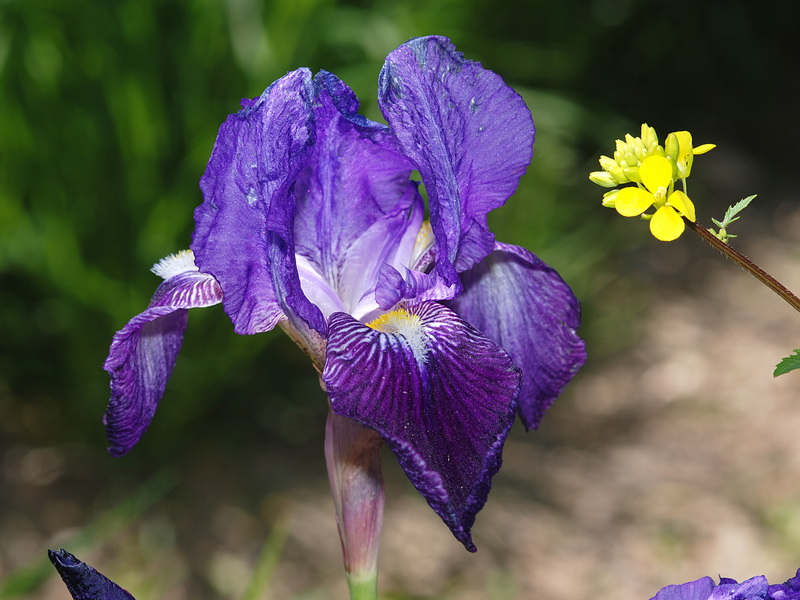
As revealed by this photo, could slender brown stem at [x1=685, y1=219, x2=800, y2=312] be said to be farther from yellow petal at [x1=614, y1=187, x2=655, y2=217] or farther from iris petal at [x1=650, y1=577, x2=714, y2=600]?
iris petal at [x1=650, y1=577, x2=714, y2=600]

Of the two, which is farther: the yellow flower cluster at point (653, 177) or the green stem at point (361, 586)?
the green stem at point (361, 586)

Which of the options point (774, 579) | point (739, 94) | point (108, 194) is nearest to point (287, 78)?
point (108, 194)

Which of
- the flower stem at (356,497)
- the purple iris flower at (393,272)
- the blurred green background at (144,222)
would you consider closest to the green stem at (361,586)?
the flower stem at (356,497)

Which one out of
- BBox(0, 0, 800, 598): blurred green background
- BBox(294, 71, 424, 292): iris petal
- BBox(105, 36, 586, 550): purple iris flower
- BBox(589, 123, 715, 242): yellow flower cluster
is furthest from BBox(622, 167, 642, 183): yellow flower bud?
Answer: BBox(0, 0, 800, 598): blurred green background

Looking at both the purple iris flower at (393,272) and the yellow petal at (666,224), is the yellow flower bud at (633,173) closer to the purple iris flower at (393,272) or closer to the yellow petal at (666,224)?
the yellow petal at (666,224)

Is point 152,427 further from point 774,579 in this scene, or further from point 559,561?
point 774,579

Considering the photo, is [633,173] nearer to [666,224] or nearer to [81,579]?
[666,224]
